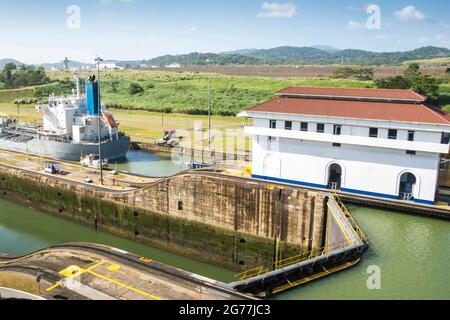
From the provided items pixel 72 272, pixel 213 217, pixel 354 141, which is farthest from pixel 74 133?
pixel 354 141

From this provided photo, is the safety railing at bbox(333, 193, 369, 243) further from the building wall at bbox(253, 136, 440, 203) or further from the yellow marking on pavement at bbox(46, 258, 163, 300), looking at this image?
the yellow marking on pavement at bbox(46, 258, 163, 300)

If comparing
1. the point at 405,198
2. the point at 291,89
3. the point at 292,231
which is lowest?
the point at 292,231

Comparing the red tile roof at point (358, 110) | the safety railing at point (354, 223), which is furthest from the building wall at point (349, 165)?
the safety railing at point (354, 223)

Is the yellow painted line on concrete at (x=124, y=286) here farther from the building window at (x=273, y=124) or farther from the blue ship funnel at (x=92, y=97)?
the blue ship funnel at (x=92, y=97)

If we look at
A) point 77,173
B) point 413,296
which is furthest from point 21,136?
point 413,296

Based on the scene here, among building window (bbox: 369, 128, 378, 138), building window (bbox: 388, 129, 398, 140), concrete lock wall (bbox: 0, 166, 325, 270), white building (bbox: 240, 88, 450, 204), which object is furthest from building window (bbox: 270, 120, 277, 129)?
building window (bbox: 388, 129, 398, 140)

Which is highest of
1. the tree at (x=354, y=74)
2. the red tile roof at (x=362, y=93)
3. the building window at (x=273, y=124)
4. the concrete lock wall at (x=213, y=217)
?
the tree at (x=354, y=74)
